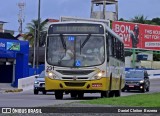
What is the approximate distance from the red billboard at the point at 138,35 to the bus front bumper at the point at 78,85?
53952 millimetres

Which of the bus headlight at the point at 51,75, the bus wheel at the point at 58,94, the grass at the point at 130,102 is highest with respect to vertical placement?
the bus headlight at the point at 51,75

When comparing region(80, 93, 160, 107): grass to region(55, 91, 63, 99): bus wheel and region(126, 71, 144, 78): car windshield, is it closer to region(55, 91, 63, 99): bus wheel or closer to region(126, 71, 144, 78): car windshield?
→ region(55, 91, 63, 99): bus wheel

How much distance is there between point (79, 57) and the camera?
26.2 m

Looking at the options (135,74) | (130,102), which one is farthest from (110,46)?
(135,74)

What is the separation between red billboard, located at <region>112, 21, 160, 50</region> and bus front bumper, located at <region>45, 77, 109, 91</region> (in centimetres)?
5395

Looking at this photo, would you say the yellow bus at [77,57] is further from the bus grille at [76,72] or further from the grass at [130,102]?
the grass at [130,102]

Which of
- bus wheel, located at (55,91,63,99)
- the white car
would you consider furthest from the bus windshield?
the white car

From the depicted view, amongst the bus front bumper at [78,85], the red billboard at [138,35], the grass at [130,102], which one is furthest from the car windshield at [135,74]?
the red billboard at [138,35]

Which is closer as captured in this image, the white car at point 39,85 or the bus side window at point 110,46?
the bus side window at point 110,46

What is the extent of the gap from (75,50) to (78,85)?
5.20 feet

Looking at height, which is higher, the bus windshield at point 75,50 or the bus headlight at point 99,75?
the bus windshield at point 75,50

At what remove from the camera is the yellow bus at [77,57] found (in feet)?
85.8

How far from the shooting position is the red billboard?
81188mm

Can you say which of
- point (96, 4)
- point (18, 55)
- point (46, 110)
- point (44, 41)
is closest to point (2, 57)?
point (18, 55)
